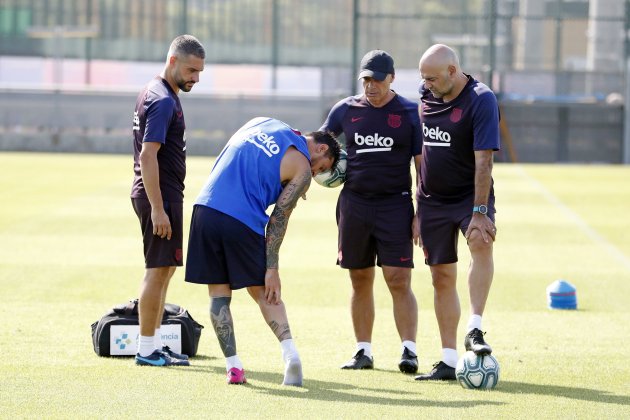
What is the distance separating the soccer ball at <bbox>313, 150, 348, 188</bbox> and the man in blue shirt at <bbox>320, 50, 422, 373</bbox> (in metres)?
0.18

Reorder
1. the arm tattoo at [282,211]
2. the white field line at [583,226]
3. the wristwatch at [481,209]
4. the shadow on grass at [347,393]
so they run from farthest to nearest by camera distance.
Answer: the white field line at [583,226]
the wristwatch at [481,209]
the arm tattoo at [282,211]
the shadow on grass at [347,393]

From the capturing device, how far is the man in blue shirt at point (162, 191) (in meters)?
8.02

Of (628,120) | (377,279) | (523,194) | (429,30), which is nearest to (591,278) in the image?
(377,279)

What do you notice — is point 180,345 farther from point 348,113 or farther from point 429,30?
point 429,30

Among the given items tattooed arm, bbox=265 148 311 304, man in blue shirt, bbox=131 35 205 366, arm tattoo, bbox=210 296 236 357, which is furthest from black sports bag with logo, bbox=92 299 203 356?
tattooed arm, bbox=265 148 311 304

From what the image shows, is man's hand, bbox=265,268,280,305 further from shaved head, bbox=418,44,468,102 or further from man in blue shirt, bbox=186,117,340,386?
shaved head, bbox=418,44,468,102

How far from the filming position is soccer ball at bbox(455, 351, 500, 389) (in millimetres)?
7539

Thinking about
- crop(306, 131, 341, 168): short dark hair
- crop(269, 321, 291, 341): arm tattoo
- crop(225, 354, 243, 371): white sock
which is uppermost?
crop(306, 131, 341, 168): short dark hair

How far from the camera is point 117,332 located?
8484 mm

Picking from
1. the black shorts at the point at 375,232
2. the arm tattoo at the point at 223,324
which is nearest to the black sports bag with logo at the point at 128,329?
the arm tattoo at the point at 223,324

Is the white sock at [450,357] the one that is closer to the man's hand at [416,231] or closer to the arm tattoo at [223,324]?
the man's hand at [416,231]

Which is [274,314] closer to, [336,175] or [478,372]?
[336,175]

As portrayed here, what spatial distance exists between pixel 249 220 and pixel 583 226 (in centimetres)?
1223

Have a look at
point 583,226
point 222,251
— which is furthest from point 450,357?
point 583,226
